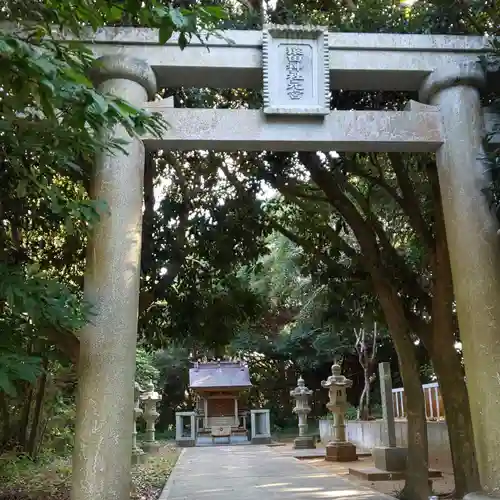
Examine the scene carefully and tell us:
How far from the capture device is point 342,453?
12.5 meters

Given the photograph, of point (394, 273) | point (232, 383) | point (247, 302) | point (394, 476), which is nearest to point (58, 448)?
point (247, 302)

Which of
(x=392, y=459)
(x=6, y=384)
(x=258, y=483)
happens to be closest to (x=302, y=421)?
(x=392, y=459)

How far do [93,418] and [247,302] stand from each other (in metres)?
4.96

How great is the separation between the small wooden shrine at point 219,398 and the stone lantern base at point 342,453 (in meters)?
8.76

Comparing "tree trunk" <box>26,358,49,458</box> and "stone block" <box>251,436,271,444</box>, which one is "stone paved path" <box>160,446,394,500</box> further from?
"stone block" <box>251,436,271,444</box>

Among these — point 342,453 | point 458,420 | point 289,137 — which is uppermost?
point 289,137

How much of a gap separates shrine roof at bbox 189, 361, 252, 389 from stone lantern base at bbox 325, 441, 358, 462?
29.0 feet

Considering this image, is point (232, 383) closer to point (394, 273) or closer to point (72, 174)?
point (394, 273)

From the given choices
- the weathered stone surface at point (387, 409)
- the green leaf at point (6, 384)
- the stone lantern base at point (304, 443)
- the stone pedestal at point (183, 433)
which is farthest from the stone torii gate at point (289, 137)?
the stone pedestal at point (183, 433)

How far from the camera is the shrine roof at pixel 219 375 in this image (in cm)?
2120

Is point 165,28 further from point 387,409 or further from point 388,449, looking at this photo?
point 387,409

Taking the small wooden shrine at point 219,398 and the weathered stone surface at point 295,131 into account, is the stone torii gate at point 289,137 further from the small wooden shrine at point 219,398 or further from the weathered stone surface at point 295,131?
the small wooden shrine at point 219,398

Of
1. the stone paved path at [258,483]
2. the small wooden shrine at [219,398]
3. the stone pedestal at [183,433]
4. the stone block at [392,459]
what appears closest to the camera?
the stone paved path at [258,483]

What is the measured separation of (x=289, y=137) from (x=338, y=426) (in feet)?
33.7
